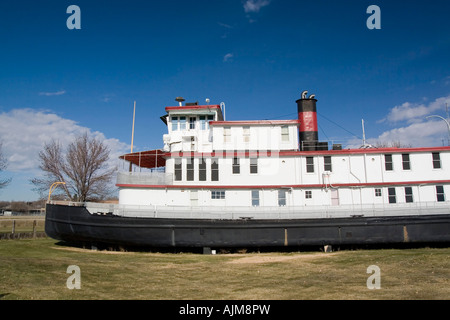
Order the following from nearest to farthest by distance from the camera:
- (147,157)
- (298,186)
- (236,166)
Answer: (298,186) < (236,166) < (147,157)

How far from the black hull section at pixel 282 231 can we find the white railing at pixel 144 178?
235cm

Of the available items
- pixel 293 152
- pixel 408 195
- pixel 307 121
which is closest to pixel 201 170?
pixel 293 152

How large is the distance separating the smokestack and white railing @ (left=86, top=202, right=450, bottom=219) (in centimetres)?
481

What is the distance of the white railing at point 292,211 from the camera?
624 inches

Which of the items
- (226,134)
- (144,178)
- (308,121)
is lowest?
(144,178)

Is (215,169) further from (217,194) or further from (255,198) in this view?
(255,198)

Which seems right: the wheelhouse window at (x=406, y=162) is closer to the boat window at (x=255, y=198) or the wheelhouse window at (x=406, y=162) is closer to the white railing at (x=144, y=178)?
the boat window at (x=255, y=198)

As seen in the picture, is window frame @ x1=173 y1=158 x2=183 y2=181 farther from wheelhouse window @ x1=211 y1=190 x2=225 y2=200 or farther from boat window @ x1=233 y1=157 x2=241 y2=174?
boat window @ x1=233 y1=157 x2=241 y2=174

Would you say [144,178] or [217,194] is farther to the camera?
[217,194]

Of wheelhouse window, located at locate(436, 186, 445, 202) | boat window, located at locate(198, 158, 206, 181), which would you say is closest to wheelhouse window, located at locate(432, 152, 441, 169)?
wheelhouse window, located at locate(436, 186, 445, 202)

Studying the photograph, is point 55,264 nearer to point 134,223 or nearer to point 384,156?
point 134,223

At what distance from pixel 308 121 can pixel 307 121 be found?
6cm

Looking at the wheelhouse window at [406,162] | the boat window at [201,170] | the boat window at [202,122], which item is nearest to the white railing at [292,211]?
the boat window at [201,170]

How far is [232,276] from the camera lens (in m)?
10.4
